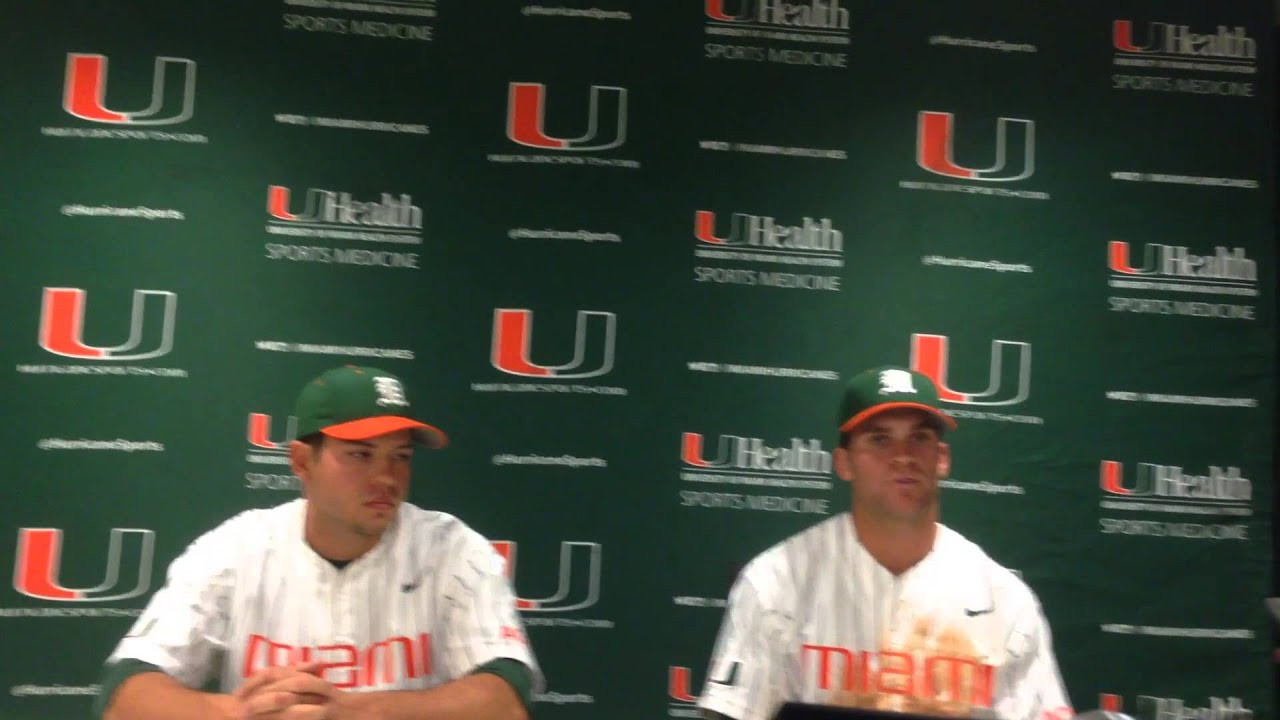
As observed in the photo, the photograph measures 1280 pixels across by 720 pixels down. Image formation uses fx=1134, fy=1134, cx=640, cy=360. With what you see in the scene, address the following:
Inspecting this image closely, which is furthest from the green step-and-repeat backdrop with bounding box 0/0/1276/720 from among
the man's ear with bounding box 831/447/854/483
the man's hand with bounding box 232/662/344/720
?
the man's hand with bounding box 232/662/344/720

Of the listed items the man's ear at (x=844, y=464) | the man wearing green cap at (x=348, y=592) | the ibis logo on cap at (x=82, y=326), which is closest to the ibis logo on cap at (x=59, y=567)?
the ibis logo on cap at (x=82, y=326)

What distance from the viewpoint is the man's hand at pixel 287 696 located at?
1.99 m

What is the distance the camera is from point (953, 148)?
3.20m

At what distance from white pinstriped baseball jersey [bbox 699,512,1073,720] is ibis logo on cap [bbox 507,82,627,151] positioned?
1.31 m

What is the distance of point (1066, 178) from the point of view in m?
3.21

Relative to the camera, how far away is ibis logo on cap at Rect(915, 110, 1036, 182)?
3189 mm

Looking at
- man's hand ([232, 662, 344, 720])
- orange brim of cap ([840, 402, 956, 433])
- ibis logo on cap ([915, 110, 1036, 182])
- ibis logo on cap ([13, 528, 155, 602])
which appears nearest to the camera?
man's hand ([232, 662, 344, 720])

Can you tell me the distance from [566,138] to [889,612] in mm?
1550

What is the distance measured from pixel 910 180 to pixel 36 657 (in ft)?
8.68

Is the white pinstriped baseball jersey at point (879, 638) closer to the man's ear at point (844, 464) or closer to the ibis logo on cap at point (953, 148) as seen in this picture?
the man's ear at point (844, 464)

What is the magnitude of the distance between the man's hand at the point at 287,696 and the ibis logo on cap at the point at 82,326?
4.27 feet

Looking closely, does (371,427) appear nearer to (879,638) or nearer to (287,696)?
(287,696)

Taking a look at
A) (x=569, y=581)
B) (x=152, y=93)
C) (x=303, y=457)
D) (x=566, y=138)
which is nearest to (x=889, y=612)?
(x=569, y=581)

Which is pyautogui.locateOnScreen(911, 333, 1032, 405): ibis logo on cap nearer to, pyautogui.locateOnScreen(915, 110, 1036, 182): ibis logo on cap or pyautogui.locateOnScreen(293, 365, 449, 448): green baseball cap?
pyautogui.locateOnScreen(915, 110, 1036, 182): ibis logo on cap
